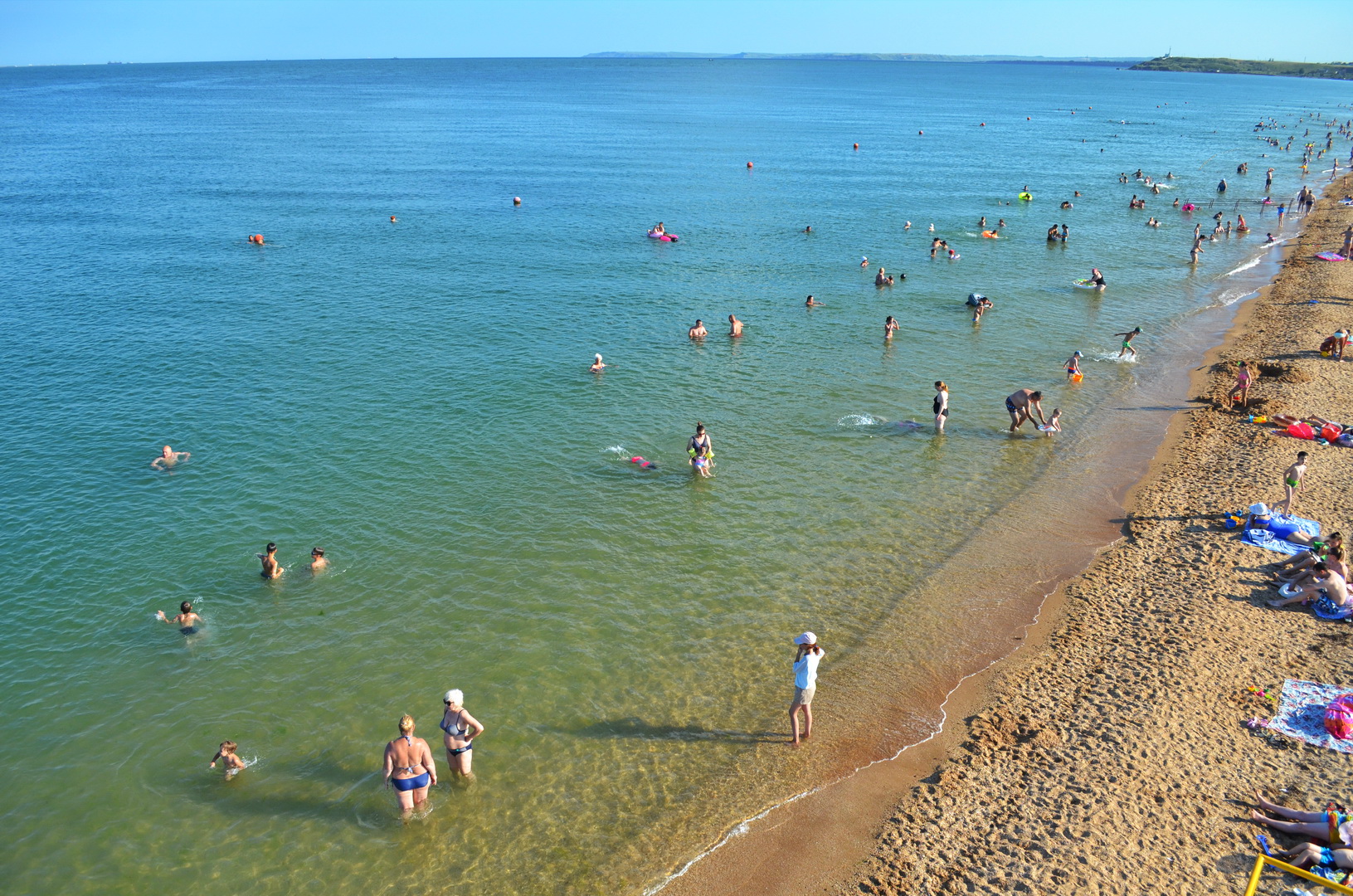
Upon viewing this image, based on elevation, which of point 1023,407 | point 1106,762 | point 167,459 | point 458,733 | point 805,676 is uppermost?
point 1023,407

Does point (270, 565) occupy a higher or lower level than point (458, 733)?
higher

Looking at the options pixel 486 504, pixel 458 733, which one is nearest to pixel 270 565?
pixel 486 504

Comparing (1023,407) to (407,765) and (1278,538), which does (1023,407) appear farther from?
(407,765)

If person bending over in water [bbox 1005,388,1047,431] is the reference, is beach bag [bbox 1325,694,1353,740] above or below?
below

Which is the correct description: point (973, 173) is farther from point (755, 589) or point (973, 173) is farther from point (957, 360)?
point (755, 589)

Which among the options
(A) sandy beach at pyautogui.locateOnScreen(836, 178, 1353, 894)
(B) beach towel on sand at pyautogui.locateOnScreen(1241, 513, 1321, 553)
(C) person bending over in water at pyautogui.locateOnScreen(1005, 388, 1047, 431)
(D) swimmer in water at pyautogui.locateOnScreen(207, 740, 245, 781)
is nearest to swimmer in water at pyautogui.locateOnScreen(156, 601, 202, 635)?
(D) swimmer in water at pyautogui.locateOnScreen(207, 740, 245, 781)

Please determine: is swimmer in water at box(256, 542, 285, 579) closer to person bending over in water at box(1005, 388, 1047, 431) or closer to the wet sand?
the wet sand

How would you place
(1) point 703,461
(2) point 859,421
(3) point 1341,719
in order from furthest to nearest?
(2) point 859,421 < (1) point 703,461 < (3) point 1341,719

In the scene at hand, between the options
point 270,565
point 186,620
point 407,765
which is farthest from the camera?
point 270,565
